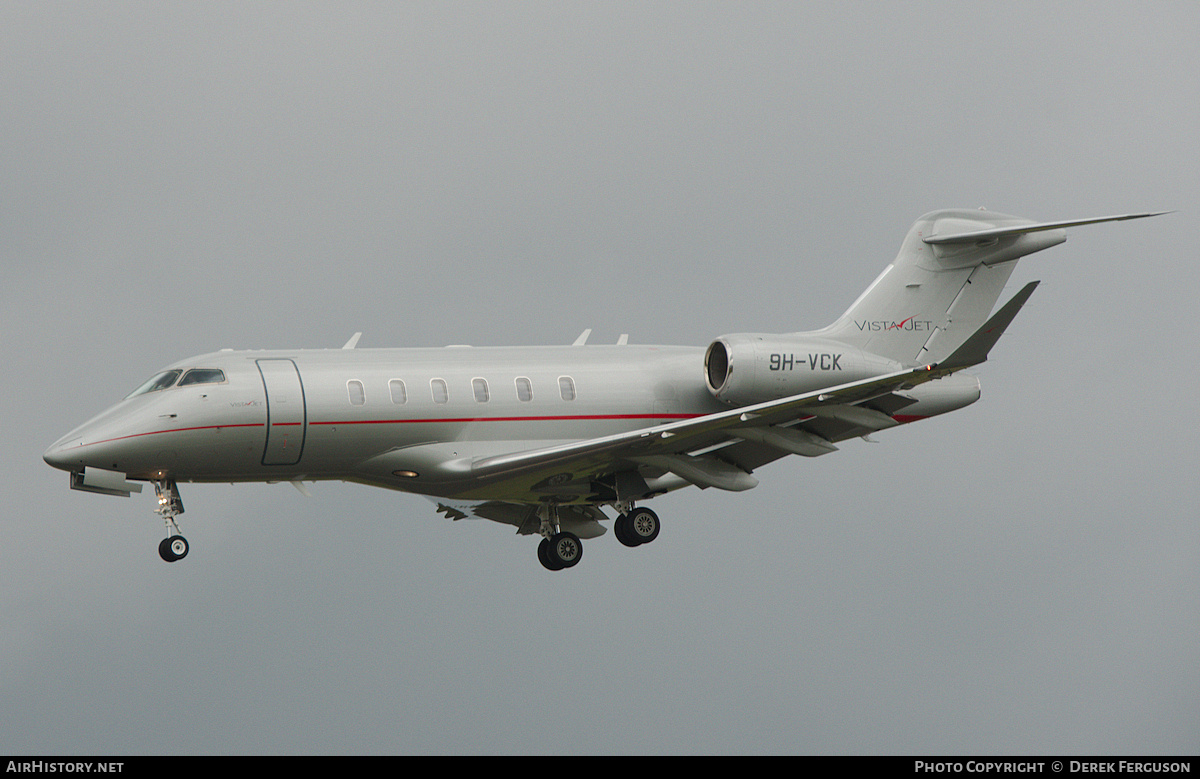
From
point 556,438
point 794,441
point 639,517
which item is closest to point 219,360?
point 556,438

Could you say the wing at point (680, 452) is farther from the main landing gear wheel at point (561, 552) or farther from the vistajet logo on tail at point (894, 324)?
the vistajet logo on tail at point (894, 324)

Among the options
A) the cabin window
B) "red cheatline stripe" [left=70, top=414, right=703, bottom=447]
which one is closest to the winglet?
"red cheatline stripe" [left=70, top=414, right=703, bottom=447]

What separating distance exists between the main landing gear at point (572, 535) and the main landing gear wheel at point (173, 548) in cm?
685

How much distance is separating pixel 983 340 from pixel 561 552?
30.4 feet

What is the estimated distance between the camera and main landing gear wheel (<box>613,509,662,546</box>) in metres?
29.5

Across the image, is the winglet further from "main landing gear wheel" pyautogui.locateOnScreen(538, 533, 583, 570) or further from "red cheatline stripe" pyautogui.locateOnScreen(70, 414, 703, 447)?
"main landing gear wheel" pyautogui.locateOnScreen(538, 533, 583, 570)

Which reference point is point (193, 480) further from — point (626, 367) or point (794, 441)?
point (794, 441)

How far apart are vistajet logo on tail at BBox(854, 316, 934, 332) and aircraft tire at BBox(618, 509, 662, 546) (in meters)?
5.83

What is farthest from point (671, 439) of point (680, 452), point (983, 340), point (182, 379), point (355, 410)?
point (182, 379)

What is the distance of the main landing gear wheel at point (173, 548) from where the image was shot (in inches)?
1065

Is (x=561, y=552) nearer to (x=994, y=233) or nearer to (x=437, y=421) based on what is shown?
(x=437, y=421)

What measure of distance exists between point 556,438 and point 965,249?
8.90 metres

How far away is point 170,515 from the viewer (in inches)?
1083

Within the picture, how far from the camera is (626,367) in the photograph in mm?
30047
